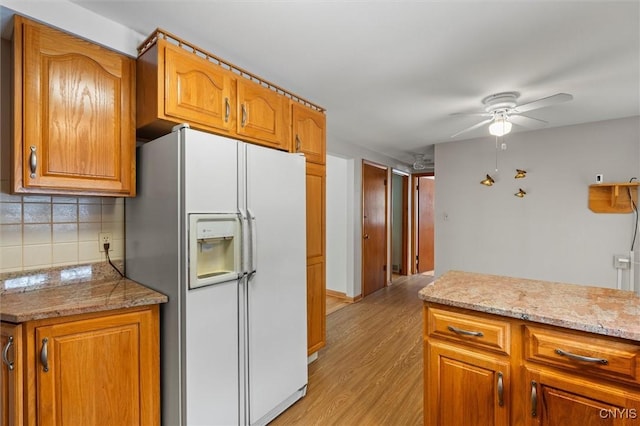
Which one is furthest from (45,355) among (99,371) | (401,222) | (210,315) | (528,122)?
(401,222)

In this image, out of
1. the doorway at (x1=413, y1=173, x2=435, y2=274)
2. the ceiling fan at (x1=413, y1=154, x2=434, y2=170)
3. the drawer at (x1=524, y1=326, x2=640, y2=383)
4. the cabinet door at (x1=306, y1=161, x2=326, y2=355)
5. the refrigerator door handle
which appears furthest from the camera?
the doorway at (x1=413, y1=173, x2=435, y2=274)

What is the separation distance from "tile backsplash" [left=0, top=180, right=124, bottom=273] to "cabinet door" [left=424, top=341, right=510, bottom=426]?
1.95m

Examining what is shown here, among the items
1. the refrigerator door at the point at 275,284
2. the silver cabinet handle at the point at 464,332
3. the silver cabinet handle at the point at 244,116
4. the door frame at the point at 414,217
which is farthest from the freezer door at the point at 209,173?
the door frame at the point at 414,217

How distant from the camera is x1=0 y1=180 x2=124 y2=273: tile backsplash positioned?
1.55 metres

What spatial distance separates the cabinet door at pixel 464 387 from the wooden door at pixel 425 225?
502 cm

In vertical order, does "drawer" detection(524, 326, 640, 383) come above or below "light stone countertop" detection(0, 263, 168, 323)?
below

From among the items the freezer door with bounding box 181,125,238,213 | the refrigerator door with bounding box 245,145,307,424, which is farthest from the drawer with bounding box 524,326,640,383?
the freezer door with bounding box 181,125,238,213

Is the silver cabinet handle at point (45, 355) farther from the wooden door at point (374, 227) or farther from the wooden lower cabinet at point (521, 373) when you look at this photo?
A: the wooden door at point (374, 227)

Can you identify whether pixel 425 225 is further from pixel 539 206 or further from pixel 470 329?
pixel 470 329

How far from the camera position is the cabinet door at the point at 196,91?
156 cm

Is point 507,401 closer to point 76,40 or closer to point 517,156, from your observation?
point 76,40

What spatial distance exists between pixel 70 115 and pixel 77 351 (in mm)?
1132

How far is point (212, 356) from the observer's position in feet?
5.09

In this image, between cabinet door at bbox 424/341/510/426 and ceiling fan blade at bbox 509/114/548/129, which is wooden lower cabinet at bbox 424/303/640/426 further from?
ceiling fan blade at bbox 509/114/548/129
